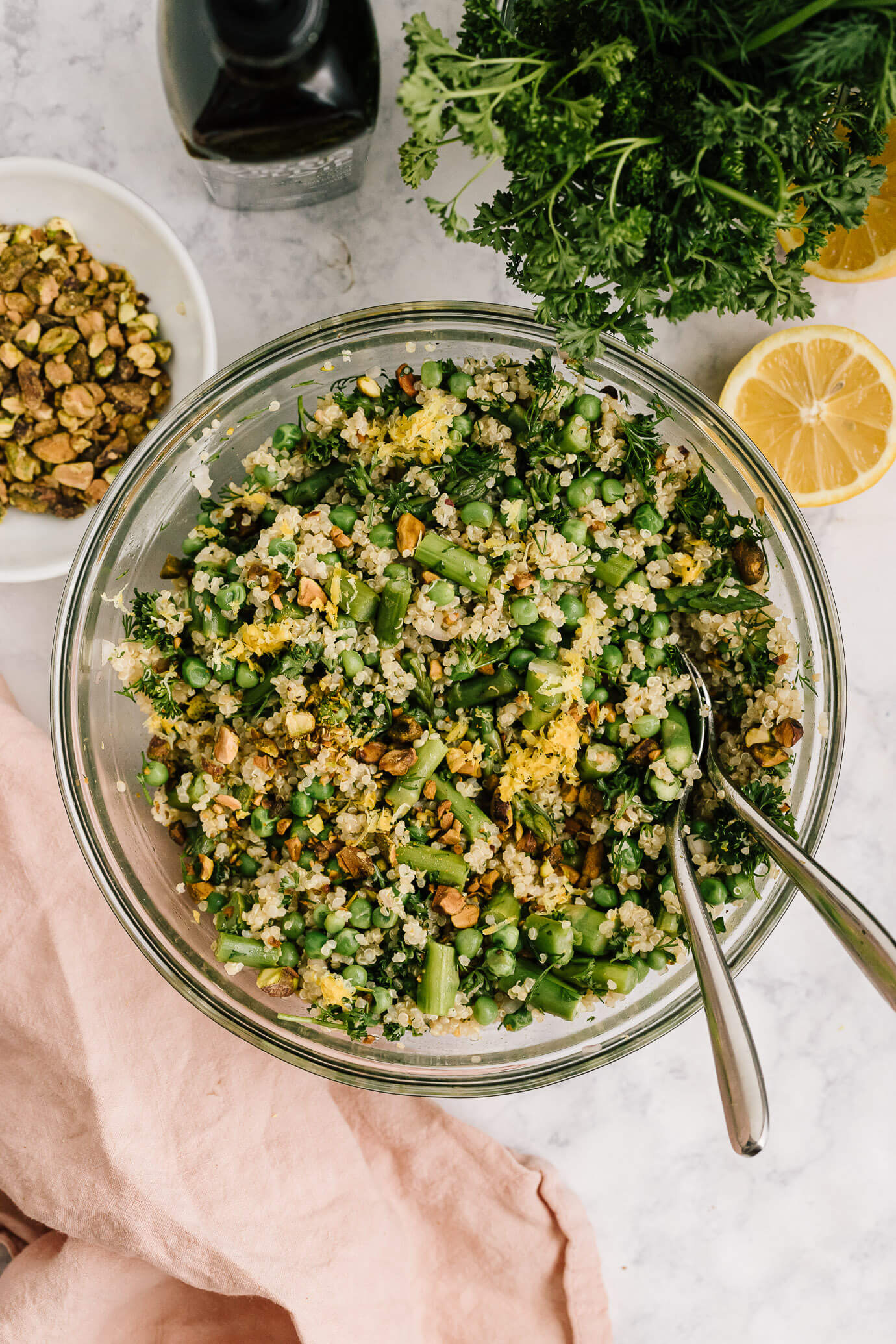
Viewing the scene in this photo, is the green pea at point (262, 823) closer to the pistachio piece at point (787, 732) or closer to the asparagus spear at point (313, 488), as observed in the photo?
the asparagus spear at point (313, 488)

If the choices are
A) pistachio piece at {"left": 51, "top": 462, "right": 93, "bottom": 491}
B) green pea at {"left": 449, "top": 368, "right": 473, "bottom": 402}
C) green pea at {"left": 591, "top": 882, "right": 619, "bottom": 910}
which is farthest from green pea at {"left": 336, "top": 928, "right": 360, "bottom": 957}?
pistachio piece at {"left": 51, "top": 462, "right": 93, "bottom": 491}

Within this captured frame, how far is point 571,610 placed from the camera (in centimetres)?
189

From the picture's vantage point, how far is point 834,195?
1.70 metres

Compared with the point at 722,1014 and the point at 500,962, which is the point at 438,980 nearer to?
the point at 500,962

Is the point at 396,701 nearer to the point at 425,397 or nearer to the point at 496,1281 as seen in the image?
the point at 425,397

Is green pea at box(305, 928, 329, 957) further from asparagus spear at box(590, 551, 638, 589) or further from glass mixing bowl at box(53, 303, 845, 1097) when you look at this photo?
asparagus spear at box(590, 551, 638, 589)

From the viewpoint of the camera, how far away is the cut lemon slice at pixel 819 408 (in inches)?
89.9

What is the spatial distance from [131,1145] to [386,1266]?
709 millimetres

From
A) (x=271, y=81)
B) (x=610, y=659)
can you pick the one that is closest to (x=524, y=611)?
(x=610, y=659)

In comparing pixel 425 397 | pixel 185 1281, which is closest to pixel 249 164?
pixel 425 397

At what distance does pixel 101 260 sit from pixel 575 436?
1299 millimetres

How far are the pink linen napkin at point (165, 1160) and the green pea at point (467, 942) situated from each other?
78 centimetres

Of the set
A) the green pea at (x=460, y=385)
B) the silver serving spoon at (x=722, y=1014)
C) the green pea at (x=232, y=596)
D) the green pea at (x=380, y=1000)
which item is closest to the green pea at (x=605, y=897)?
the silver serving spoon at (x=722, y=1014)

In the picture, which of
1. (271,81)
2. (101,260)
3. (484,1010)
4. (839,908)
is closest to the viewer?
(839,908)
